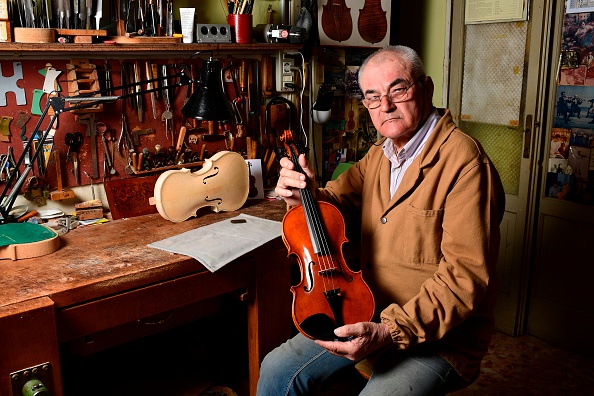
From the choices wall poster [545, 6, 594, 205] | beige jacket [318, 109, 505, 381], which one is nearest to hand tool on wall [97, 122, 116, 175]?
beige jacket [318, 109, 505, 381]

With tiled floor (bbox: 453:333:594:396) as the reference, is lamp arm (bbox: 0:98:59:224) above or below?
above

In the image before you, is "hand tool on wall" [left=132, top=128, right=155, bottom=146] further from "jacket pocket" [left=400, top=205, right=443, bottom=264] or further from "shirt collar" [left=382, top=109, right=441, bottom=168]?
"jacket pocket" [left=400, top=205, right=443, bottom=264]

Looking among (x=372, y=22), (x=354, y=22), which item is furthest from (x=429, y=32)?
(x=354, y=22)

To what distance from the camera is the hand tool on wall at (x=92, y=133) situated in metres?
2.62

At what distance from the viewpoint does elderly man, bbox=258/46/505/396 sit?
1.76 metres

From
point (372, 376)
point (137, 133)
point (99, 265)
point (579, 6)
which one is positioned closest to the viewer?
point (372, 376)

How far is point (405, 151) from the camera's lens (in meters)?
2.01

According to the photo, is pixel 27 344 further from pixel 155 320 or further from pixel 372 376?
pixel 372 376

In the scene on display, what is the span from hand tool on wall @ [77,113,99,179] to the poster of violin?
1.20 m

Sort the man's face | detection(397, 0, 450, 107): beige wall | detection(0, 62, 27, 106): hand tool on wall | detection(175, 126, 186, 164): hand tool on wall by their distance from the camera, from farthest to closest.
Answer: detection(397, 0, 450, 107): beige wall, detection(175, 126, 186, 164): hand tool on wall, detection(0, 62, 27, 106): hand tool on wall, the man's face

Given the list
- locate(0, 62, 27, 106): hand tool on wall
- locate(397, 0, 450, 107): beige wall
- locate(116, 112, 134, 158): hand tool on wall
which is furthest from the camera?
locate(397, 0, 450, 107): beige wall

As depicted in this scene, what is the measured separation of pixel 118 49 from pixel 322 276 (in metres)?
1.23

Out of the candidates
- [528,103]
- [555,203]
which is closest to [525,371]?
[555,203]

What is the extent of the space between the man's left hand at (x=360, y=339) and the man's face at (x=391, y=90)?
24.0 inches
